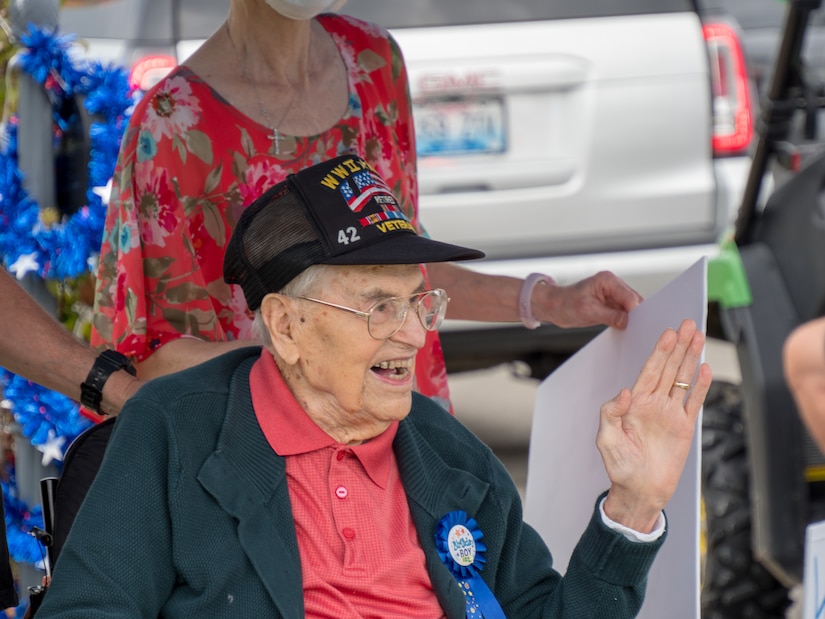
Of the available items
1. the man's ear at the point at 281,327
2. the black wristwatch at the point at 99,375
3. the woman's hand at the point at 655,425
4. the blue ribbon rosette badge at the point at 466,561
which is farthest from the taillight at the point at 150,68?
the woman's hand at the point at 655,425

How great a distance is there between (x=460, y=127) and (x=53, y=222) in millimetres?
2055

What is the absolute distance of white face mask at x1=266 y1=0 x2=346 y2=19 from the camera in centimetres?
248

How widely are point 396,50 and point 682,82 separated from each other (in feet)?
8.11

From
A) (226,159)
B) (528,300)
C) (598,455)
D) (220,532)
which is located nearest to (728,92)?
(528,300)

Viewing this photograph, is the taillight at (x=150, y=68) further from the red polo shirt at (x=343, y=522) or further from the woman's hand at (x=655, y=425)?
the woman's hand at (x=655, y=425)

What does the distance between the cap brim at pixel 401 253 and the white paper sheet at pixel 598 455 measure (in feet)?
1.61

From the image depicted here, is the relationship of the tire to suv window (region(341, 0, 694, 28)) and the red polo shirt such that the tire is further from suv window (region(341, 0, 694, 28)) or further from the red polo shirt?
the red polo shirt

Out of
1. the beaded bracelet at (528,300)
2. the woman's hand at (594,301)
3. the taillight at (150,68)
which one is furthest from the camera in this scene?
the taillight at (150,68)

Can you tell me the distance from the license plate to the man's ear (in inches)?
109

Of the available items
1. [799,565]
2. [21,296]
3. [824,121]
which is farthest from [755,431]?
[824,121]

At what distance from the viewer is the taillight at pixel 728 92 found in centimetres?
525

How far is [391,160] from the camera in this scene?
2.80 metres

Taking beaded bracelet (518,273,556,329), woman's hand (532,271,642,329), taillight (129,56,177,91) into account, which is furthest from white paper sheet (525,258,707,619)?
taillight (129,56,177,91)

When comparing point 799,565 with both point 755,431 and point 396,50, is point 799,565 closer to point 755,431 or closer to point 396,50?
point 755,431
